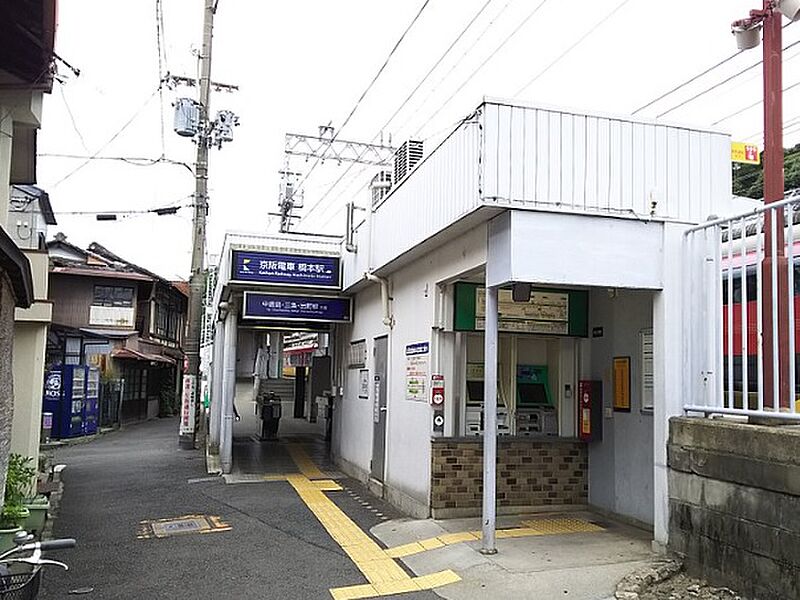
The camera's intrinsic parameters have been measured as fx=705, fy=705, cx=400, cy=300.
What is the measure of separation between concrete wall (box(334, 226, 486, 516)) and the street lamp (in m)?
2.53

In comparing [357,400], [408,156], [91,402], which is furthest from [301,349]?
[408,156]

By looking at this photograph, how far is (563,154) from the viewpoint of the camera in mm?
6359

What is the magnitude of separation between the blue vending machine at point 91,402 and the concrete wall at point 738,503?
1827cm

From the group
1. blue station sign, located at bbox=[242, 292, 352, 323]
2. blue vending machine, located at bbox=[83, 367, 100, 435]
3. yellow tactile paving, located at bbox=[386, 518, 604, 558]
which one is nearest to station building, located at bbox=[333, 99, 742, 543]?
yellow tactile paving, located at bbox=[386, 518, 604, 558]

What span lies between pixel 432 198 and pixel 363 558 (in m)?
3.77

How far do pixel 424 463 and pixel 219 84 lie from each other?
14.2m

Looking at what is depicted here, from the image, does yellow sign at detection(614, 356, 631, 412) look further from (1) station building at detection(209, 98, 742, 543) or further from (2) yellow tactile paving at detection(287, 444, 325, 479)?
(2) yellow tactile paving at detection(287, 444, 325, 479)

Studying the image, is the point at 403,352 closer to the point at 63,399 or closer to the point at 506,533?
the point at 506,533

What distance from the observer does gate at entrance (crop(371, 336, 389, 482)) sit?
33.6 feet

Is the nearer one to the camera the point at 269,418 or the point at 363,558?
the point at 363,558

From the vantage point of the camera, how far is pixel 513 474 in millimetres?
8133

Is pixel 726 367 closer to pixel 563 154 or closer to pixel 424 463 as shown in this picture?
pixel 563 154

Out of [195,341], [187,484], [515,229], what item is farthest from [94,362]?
[515,229]

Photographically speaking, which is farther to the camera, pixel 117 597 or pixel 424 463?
pixel 424 463
